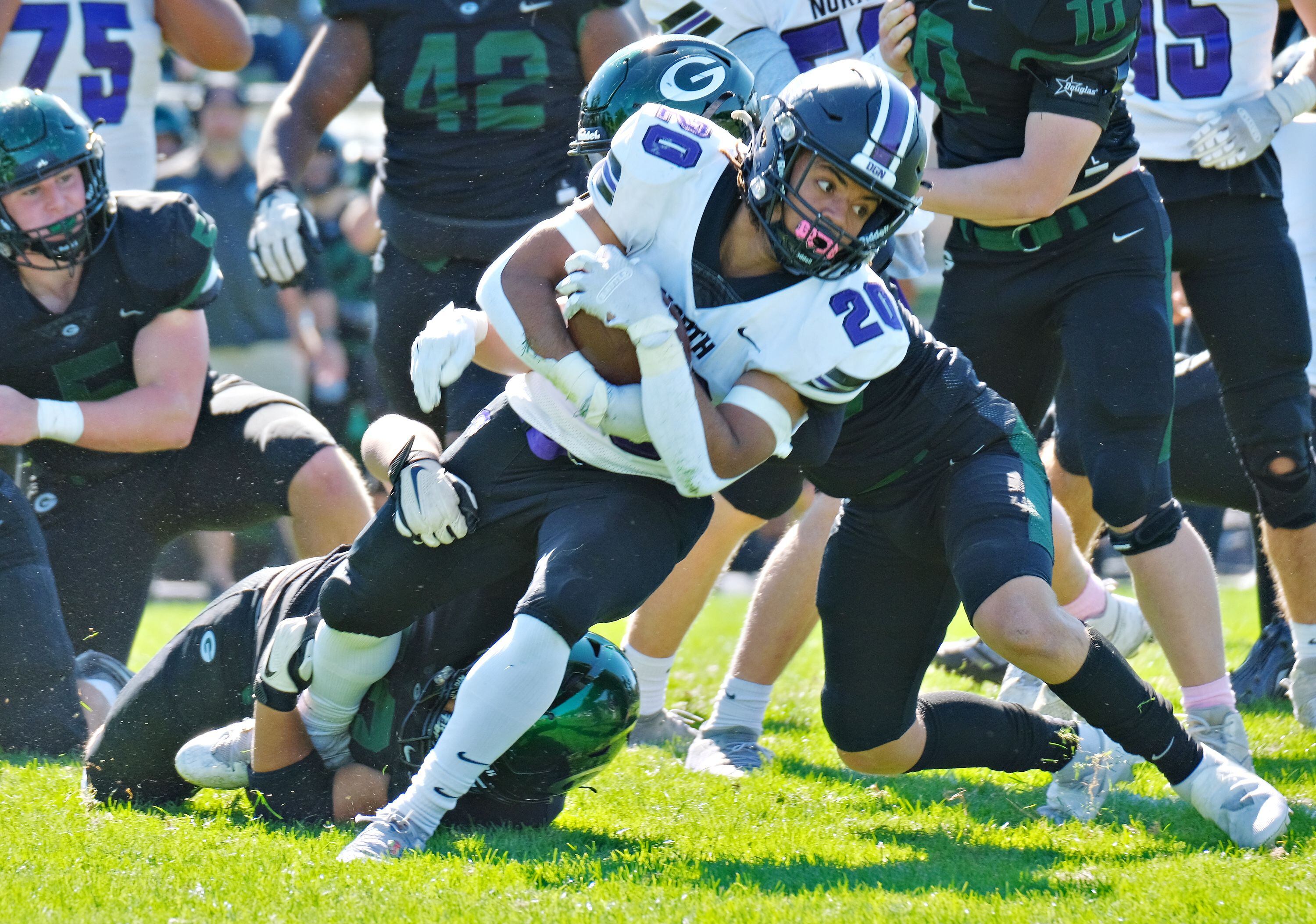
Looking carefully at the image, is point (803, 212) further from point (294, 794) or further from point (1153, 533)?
point (294, 794)

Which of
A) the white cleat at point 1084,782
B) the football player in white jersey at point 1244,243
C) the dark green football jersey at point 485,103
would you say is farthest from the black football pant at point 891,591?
the dark green football jersey at point 485,103

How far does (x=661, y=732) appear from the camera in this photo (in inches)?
183

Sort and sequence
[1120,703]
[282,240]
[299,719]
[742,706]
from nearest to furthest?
[1120,703], [299,719], [742,706], [282,240]

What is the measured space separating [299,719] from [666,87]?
5.44 ft

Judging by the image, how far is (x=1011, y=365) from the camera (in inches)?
167

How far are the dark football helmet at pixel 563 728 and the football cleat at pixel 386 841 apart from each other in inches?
11.2

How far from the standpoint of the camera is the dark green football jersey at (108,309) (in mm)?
4613

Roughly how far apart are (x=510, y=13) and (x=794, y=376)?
2360mm

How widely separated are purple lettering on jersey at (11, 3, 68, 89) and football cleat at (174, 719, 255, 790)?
2.80m

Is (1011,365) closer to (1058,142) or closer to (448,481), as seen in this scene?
(1058,142)

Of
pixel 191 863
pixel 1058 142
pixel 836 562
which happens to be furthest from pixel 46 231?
pixel 1058 142

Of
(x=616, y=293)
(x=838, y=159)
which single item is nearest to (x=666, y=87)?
(x=838, y=159)

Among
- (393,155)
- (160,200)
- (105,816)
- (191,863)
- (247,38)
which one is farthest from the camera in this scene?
(247,38)

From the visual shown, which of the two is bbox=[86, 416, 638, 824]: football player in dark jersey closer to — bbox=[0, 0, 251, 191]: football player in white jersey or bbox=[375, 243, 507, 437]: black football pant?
bbox=[375, 243, 507, 437]: black football pant
